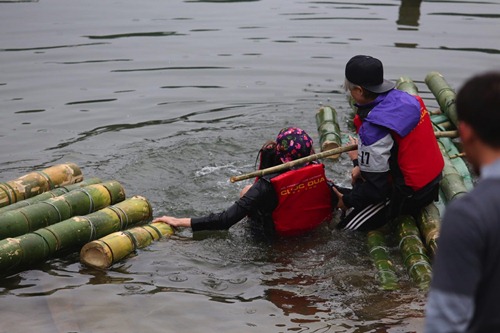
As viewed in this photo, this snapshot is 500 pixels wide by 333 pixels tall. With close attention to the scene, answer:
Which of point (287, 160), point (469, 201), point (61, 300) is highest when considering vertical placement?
point (469, 201)

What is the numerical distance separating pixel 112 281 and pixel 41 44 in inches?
416

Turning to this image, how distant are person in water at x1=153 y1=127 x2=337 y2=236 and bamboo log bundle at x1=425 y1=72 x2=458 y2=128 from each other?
3.28 meters

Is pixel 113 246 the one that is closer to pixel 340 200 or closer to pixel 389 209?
pixel 340 200

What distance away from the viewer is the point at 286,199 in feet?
25.0

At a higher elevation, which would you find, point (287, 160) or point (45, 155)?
point (287, 160)

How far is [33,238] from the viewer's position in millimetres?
7203

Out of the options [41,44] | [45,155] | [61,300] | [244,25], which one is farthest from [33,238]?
[244,25]

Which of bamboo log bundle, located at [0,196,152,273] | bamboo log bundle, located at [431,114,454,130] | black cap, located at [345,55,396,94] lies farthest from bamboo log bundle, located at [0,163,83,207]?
bamboo log bundle, located at [431,114,454,130]

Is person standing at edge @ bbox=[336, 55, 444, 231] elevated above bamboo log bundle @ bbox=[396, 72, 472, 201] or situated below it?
above

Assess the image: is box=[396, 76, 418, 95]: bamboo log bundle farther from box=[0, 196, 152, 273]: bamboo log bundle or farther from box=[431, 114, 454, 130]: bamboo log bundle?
box=[0, 196, 152, 273]: bamboo log bundle

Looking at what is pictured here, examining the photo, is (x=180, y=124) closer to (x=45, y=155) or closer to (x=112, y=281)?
(x=45, y=155)

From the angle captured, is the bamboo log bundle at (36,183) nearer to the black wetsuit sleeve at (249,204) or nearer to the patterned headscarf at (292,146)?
the black wetsuit sleeve at (249,204)

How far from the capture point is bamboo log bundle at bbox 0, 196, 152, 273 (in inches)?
278

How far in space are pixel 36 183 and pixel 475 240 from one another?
6160 mm
